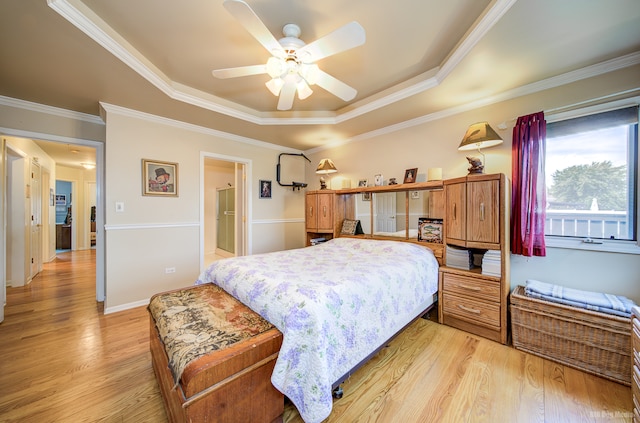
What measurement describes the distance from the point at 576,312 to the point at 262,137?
412 centimetres

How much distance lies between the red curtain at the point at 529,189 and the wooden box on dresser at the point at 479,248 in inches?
7.2

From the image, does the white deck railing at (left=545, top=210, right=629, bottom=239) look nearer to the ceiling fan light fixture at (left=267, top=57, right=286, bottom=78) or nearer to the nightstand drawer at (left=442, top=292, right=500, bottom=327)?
the nightstand drawer at (left=442, top=292, right=500, bottom=327)

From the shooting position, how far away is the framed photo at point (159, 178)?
9.75 feet

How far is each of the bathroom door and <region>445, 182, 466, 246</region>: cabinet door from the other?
4.48m

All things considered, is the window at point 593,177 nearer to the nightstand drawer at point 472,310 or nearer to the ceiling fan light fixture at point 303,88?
the nightstand drawer at point 472,310

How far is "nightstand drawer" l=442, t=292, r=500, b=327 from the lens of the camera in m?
2.09

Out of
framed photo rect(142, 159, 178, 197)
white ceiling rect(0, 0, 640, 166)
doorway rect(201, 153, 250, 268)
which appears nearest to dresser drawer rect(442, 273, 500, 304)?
white ceiling rect(0, 0, 640, 166)

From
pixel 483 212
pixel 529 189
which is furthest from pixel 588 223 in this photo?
pixel 483 212

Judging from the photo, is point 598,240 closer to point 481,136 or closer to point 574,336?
point 574,336

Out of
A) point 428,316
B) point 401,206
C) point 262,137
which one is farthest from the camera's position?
point 262,137

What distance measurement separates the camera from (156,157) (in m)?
3.06

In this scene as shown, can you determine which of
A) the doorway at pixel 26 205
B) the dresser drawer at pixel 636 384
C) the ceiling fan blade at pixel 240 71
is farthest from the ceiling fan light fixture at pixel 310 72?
the doorway at pixel 26 205

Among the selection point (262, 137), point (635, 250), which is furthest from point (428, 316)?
point (262, 137)

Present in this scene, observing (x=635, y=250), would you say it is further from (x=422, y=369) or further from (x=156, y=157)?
(x=156, y=157)
